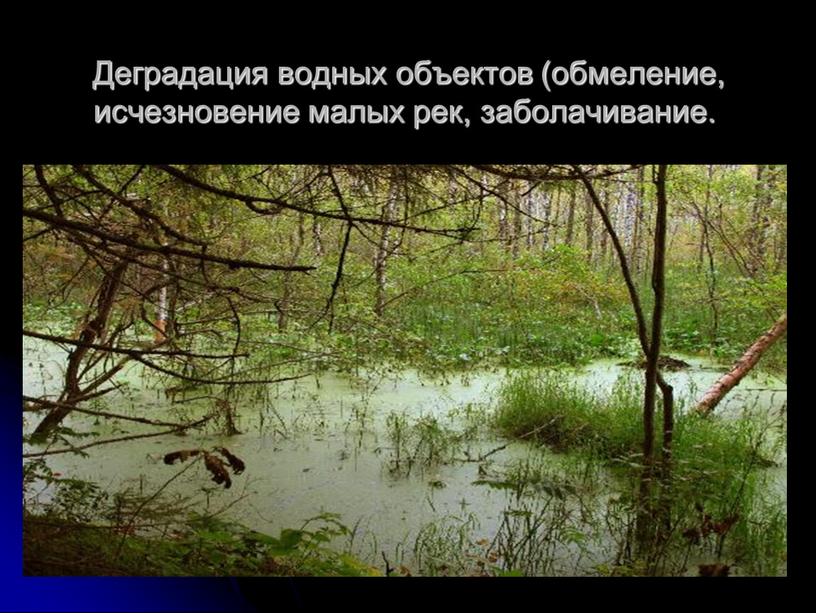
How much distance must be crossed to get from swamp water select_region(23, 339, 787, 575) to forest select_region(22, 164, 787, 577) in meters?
0.01

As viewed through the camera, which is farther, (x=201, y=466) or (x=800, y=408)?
(x=201, y=466)

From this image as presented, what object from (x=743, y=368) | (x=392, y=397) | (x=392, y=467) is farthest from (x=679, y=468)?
(x=392, y=397)

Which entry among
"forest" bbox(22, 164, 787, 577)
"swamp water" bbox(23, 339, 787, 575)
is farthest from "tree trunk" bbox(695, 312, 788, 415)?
"swamp water" bbox(23, 339, 787, 575)

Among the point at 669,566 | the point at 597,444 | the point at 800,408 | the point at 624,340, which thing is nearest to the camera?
the point at 800,408

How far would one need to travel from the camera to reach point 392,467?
2.82m

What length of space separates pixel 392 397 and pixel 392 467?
860 millimetres

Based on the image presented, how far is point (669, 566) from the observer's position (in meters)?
2.12

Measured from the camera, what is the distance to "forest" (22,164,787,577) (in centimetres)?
193

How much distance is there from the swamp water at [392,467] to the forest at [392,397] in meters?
0.01
